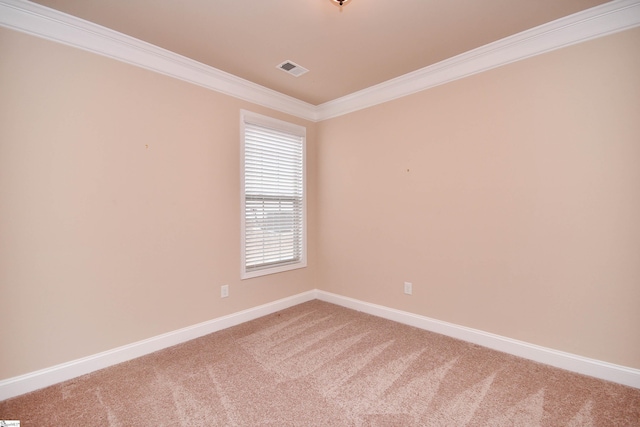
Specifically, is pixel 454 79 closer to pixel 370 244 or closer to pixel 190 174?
pixel 370 244

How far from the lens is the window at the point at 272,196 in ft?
10.8

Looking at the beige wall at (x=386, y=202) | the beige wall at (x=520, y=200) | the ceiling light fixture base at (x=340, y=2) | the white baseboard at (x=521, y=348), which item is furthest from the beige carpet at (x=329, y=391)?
the ceiling light fixture base at (x=340, y=2)

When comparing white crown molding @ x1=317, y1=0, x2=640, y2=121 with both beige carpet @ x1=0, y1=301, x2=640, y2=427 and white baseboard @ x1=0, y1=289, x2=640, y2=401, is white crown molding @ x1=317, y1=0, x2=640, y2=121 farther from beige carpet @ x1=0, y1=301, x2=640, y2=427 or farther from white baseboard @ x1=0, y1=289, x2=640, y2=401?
beige carpet @ x1=0, y1=301, x2=640, y2=427

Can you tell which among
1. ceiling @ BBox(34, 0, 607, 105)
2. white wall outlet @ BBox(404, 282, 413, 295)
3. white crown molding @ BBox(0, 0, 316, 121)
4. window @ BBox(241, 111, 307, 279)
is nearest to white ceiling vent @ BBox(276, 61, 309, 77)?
ceiling @ BBox(34, 0, 607, 105)

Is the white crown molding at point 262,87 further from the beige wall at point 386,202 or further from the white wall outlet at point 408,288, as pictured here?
the white wall outlet at point 408,288

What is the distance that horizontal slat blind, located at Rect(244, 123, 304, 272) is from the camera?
3.30 meters

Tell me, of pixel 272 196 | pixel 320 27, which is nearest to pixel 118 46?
pixel 320 27

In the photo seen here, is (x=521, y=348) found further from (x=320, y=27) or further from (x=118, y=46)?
(x=118, y=46)

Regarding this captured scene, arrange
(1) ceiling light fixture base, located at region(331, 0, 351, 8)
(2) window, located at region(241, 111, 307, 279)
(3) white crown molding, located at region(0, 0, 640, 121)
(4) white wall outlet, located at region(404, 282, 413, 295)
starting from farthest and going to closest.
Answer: (2) window, located at region(241, 111, 307, 279), (4) white wall outlet, located at region(404, 282, 413, 295), (3) white crown molding, located at region(0, 0, 640, 121), (1) ceiling light fixture base, located at region(331, 0, 351, 8)

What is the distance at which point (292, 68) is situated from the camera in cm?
285

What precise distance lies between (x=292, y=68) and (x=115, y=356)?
10.0ft

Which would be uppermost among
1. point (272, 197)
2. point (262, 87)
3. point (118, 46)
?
point (262, 87)

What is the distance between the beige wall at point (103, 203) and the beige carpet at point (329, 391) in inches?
16.7

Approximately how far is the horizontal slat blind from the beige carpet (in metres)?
1.16
